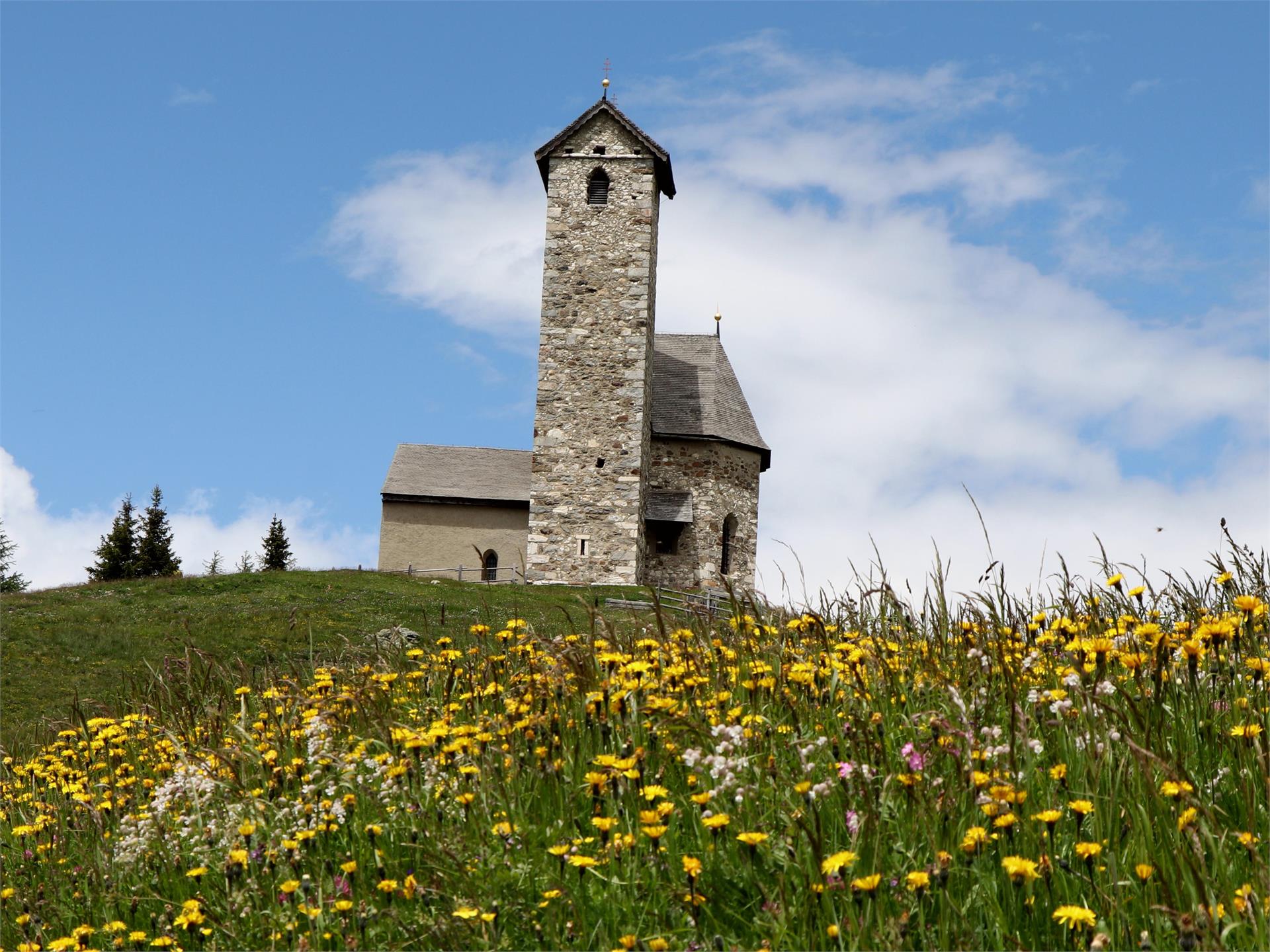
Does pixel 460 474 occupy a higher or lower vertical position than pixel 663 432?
lower

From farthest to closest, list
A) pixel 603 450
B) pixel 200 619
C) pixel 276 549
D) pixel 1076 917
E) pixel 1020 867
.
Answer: pixel 276 549 < pixel 603 450 < pixel 200 619 < pixel 1020 867 < pixel 1076 917

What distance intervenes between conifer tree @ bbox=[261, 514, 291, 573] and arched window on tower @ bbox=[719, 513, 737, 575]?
90.2ft

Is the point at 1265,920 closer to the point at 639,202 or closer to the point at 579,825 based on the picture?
the point at 579,825

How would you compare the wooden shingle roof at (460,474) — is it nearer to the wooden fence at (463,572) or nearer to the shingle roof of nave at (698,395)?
the wooden fence at (463,572)

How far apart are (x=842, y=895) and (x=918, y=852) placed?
427 millimetres

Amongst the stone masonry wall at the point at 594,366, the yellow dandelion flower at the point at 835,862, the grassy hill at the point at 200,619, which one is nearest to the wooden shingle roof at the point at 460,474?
the stone masonry wall at the point at 594,366

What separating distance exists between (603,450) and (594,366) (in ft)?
8.56

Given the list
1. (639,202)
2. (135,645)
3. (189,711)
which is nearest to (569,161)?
(639,202)

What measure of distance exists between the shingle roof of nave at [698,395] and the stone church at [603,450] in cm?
8

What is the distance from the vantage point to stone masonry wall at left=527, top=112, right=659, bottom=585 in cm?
3344

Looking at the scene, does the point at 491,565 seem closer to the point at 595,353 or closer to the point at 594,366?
the point at 594,366

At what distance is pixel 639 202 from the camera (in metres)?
34.8

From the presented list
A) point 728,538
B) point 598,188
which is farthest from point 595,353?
point 728,538

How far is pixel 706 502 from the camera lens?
3619 cm
